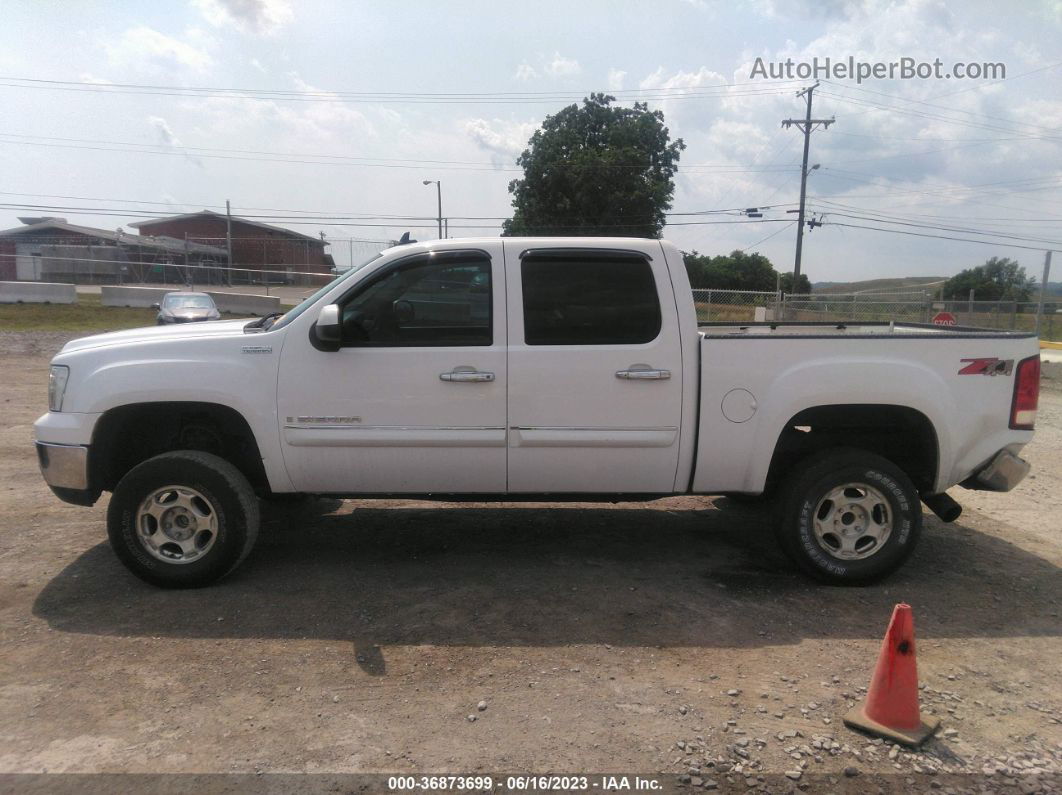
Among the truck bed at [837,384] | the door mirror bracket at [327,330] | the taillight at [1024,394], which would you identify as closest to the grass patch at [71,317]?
the door mirror bracket at [327,330]

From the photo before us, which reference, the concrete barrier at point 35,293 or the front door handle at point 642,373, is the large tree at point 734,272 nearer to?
the concrete barrier at point 35,293

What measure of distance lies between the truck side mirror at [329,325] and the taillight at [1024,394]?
12.8 feet

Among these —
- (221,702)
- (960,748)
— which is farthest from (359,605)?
(960,748)

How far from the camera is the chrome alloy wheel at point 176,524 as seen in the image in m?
4.36

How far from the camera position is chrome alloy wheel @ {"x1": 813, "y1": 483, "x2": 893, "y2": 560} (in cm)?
446

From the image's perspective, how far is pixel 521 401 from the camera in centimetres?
434

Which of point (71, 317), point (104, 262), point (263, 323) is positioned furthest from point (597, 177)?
point (263, 323)

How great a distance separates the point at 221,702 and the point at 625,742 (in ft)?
5.67

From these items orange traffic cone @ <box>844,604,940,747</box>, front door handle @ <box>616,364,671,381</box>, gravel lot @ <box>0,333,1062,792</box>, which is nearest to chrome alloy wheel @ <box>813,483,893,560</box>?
gravel lot @ <box>0,333,1062,792</box>

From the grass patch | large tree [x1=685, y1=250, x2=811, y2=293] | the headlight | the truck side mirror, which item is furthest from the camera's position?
large tree [x1=685, y1=250, x2=811, y2=293]

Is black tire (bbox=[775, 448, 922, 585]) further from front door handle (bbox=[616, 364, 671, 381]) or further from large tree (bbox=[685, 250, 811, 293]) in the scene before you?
large tree (bbox=[685, 250, 811, 293])

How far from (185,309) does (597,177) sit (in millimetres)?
29498

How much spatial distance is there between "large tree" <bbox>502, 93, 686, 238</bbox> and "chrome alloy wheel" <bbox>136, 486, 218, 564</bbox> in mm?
40369

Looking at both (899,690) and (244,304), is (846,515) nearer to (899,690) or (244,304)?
(899,690)
